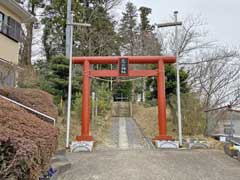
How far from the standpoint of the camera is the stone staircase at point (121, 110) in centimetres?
2100

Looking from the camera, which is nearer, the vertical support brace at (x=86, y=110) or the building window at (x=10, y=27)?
the vertical support brace at (x=86, y=110)

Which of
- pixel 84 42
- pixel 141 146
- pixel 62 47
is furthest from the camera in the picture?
pixel 62 47

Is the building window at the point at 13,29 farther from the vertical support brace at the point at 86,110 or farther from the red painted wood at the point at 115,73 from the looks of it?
the red painted wood at the point at 115,73

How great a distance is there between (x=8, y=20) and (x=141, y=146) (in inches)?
357

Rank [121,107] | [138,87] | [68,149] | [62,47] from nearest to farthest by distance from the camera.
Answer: [68,149] → [62,47] → [121,107] → [138,87]

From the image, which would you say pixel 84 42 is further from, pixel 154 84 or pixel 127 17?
pixel 127 17

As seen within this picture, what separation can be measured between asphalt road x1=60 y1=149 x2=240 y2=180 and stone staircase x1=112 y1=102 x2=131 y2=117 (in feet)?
43.2

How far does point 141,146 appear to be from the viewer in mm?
9344

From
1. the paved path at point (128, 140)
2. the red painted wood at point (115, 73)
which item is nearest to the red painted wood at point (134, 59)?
the red painted wood at point (115, 73)

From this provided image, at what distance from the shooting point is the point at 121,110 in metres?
21.7

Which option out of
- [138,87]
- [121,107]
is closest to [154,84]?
[121,107]

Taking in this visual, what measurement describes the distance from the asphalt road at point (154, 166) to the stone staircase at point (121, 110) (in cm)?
1317

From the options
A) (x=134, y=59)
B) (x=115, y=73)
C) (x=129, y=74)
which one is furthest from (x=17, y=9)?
(x=129, y=74)

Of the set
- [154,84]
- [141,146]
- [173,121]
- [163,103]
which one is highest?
[154,84]
